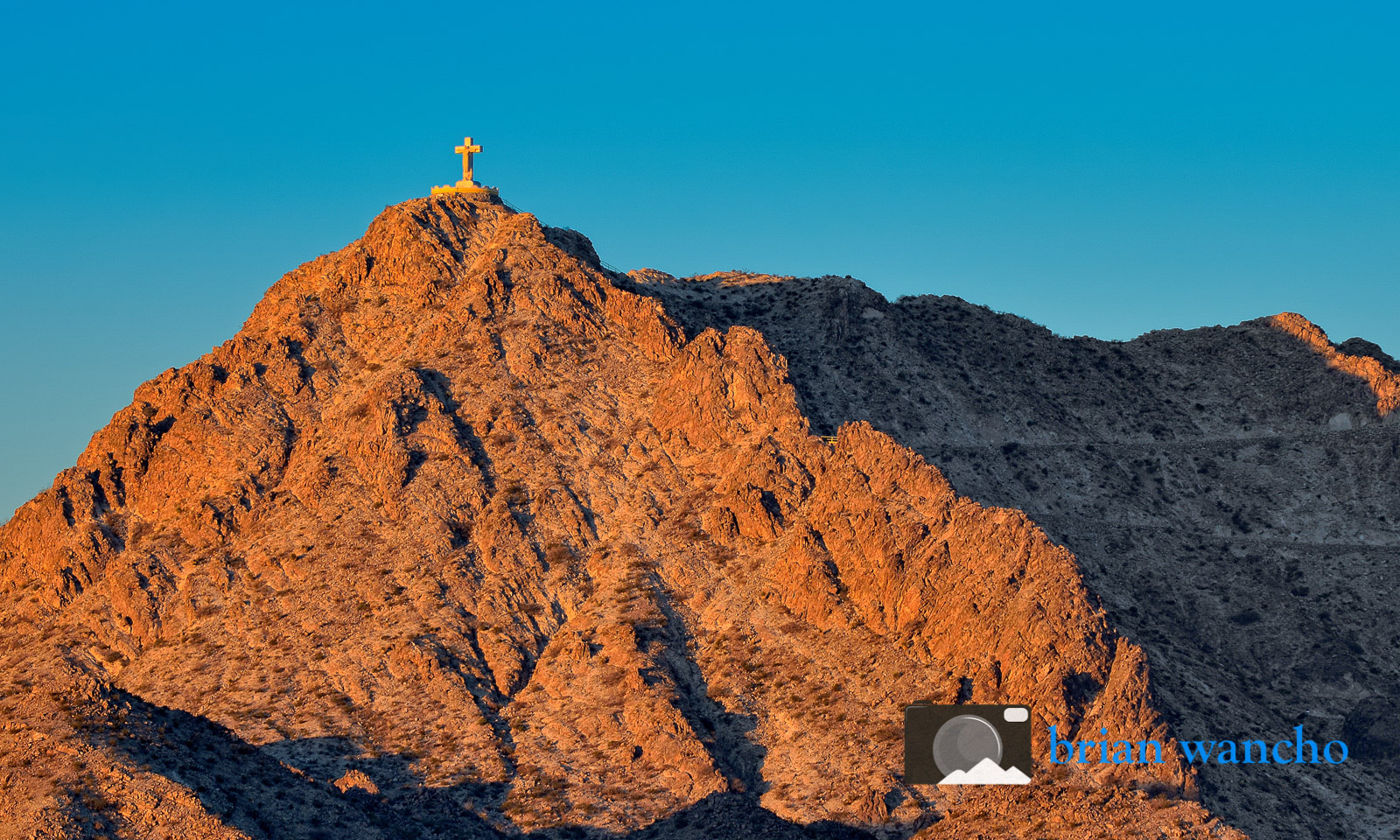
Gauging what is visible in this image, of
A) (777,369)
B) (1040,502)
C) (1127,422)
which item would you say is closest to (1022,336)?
(1127,422)

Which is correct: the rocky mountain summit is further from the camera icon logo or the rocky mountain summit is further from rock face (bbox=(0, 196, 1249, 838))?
the camera icon logo

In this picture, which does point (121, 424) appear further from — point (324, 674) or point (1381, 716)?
point (1381, 716)

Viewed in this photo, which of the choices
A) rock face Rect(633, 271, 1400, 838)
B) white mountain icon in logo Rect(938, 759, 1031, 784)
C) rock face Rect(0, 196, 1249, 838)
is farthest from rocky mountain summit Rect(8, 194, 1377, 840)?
white mountain icon in logo Rect(938, 759, 1031, 784)

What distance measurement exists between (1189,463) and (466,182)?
55485 mm

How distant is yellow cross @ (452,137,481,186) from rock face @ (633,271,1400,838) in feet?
46.4

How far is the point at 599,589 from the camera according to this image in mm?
101750

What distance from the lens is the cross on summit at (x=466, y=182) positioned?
422 ft

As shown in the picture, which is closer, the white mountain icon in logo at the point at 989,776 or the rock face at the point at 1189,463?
the white mountain icon in logo at the point at 989,776

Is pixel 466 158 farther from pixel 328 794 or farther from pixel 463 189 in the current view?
pixel 328 794

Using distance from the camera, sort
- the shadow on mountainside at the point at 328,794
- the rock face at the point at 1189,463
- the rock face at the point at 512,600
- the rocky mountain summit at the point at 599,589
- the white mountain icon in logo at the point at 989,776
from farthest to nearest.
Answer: the rock face at the point at 1189,463 → the white mountain icon in logo at the point at 989,776 → the rocky mountain summit at the point at 599,589 → the rock face at the point at 512,600 → the shadow on mountainside at the point at 328,794

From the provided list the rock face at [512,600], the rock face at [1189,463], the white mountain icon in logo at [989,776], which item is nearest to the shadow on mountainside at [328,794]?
the rock face at [512,600]

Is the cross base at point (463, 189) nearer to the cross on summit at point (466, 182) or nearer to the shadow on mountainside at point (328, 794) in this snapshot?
the cross on summit at point (466, 182)

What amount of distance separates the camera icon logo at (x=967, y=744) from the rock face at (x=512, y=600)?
884mm

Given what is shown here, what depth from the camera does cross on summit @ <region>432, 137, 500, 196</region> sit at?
129m
